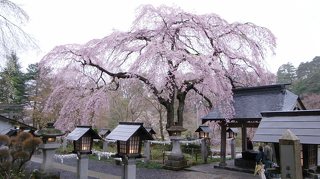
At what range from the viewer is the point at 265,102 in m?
13.4

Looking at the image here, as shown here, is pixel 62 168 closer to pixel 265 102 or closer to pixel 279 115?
pixel 265 102

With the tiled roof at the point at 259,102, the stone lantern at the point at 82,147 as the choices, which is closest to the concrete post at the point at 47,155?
the stone lantern at the point at 82,147

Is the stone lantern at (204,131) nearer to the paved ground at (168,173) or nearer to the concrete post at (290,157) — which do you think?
the paved ground at (168,173)

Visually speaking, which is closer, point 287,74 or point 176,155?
point 176,155

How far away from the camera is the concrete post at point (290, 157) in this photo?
5562mm

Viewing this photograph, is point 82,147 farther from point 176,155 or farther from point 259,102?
point 259,102

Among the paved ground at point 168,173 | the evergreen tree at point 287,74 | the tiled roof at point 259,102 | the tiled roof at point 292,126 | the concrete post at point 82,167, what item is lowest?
the paved ground at point 168,173

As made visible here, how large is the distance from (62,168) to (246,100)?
980 cm

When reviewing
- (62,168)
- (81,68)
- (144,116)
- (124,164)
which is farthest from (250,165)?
(144,116)

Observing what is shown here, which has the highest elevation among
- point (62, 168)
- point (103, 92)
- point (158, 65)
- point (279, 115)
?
point (158, 65)

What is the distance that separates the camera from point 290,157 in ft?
18.4

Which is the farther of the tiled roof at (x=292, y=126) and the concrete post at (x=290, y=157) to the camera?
the tiled roof at (x=292, y=126)

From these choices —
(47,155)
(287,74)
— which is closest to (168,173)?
(47,155)

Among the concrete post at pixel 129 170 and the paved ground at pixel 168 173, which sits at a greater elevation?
the concrete post at pixel 129 170
